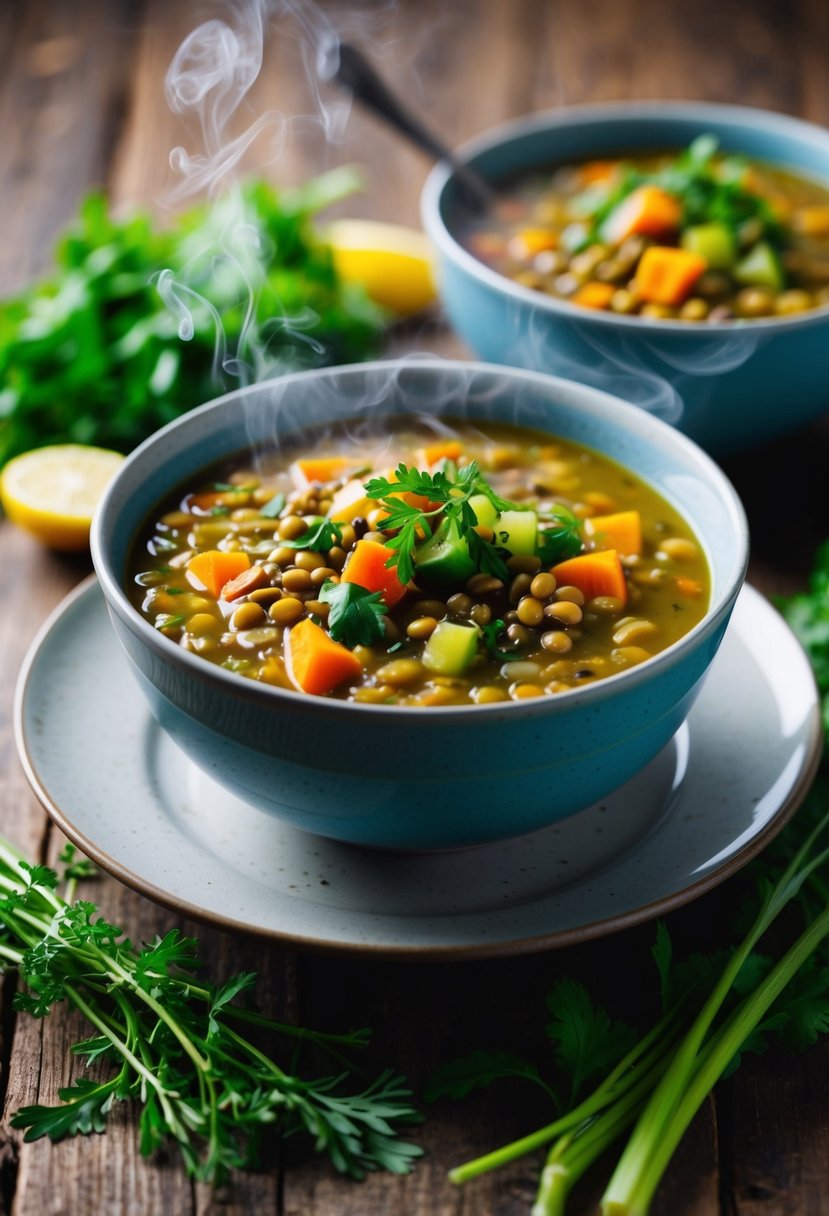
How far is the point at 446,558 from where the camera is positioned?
2387 millimetres

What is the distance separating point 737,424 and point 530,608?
1.34 m

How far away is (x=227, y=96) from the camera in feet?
18.1

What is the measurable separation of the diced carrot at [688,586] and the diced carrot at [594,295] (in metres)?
1.18

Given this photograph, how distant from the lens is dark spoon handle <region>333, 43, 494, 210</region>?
13.3 feet

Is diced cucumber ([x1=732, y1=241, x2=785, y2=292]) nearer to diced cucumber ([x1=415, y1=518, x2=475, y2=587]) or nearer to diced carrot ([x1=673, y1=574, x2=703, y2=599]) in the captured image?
diced carrot ([x1=673, y1=574, x2=703, y2=599])

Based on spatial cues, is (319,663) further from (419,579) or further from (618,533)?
(618,533)

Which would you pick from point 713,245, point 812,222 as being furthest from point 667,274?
point 812,222

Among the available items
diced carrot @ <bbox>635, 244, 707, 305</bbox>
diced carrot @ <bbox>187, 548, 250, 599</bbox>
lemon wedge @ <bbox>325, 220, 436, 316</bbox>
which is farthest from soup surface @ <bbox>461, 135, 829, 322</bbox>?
diced carrot @ <bbox>187, 548, 250, 599</bbox>

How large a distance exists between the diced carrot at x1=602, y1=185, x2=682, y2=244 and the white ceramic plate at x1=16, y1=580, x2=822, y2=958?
132 cm

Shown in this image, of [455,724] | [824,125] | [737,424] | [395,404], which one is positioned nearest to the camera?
[455,724]

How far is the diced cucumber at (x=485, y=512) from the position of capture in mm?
2495

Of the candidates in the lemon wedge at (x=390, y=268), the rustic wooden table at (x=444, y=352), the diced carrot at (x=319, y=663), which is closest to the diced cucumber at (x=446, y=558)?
the diced carrot at (x=319, y=663)

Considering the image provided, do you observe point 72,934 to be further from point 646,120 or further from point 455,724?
Answer: point 646,120

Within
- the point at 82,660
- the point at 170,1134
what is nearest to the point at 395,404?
the point at 82,660
